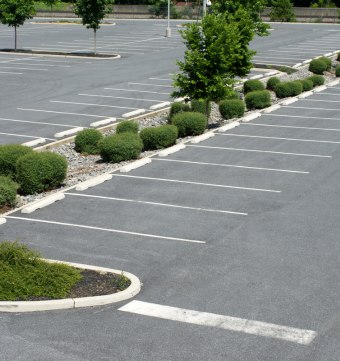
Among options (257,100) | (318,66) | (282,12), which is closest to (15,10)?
(318,66)

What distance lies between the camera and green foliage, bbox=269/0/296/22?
246 feet

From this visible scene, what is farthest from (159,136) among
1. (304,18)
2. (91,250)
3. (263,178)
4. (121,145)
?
(304,18)

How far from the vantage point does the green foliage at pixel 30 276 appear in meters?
12.3

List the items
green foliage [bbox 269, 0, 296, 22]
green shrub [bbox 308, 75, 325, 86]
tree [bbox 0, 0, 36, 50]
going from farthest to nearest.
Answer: green foliage [bbox 269, 0, 296, 22] → tree [bbox 0, 0, 36, 50] → green shrub [bbox 308, 75, 325, 86]

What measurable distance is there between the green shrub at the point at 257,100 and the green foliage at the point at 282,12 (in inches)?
1758

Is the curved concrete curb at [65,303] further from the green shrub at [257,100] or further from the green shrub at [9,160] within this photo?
the green shrub at [257,100]

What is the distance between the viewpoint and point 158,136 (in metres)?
24.4

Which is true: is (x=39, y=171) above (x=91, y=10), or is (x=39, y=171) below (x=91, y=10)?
below

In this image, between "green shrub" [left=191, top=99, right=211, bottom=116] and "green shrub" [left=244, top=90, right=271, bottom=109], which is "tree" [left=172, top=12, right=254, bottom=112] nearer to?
"green shrub" [left=191, top=99, right=211, bottom=116]

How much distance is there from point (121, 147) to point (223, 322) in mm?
11810

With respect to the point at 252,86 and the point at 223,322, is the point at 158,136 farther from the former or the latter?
the point at 223,322

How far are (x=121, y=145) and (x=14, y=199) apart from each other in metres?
5.36

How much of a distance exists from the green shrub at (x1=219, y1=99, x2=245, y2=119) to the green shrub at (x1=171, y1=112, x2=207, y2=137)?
349 centimetres

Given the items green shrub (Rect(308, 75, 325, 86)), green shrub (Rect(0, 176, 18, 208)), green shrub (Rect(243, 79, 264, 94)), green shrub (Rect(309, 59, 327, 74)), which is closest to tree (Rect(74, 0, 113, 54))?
green shrub (Rect(309, 59, 327, 74))
